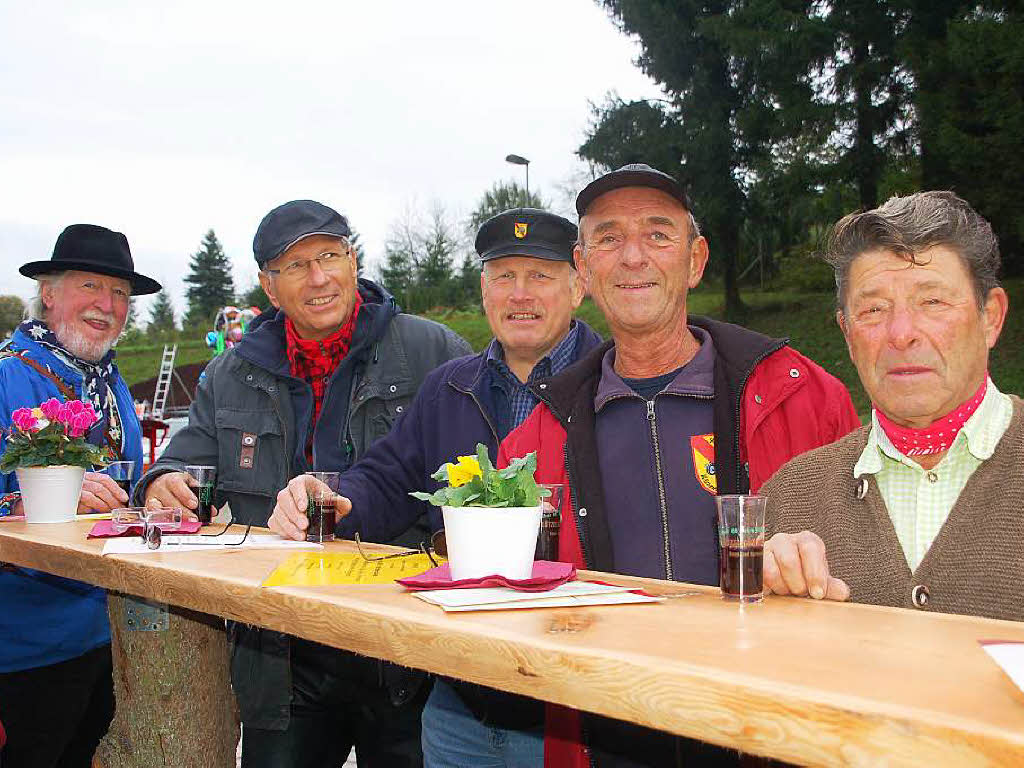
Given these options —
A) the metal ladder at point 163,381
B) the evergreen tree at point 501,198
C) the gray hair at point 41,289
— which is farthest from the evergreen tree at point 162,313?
the gray hair at point 41,289

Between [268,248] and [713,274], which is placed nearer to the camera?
[268,248]

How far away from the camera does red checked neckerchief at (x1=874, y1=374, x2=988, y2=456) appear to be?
79.4 inches

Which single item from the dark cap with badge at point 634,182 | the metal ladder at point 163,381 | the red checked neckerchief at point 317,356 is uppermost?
the metal ladder at point 163,381

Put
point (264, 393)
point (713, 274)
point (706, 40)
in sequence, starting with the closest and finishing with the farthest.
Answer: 1. point (264, 393)
2. point (706, 40)
3. point (713, 274)

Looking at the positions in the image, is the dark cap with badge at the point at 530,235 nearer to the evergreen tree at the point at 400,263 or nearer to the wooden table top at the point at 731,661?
the wooden table top at the point at 731,661

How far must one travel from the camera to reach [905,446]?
6.74 ft

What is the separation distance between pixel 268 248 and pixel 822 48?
21.4 m

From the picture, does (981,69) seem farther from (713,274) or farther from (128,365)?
(128,365)

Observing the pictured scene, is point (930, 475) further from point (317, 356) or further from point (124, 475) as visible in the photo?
point (124, 475)

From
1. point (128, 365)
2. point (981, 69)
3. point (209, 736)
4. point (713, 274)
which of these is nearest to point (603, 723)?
point (209, 736)

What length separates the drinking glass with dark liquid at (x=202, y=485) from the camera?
10.2 feet

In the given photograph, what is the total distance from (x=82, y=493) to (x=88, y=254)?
45.5 inches

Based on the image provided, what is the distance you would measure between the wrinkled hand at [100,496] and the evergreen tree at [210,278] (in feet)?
256

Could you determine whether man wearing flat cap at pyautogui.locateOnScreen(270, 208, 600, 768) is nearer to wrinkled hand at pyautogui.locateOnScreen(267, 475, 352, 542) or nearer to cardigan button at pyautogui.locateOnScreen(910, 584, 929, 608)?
wrinkled hand at pyautogui.locateOnScreen(267, 475, 352, 542)
